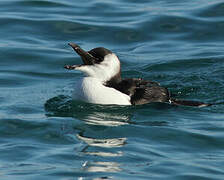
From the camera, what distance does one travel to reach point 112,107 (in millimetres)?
10086

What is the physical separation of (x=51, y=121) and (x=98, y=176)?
7.33ft

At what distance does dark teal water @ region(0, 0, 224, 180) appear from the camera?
8.00 metres

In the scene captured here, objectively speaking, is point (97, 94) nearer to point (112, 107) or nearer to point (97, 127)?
point (112, 107)

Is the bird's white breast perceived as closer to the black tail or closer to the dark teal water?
the dark teal water

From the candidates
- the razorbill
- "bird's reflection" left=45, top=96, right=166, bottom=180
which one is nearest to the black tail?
the razorbill

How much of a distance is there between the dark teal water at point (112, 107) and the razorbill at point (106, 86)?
13 centimetres

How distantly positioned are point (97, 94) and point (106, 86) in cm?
23

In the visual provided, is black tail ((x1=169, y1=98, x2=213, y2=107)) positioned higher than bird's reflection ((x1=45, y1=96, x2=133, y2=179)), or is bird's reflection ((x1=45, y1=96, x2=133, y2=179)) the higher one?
black tail ((x1=169, y1=98, x2=213, y2=107))

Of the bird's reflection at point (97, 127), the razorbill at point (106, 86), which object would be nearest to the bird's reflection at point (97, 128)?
the bird's reflection at point (97, 127)

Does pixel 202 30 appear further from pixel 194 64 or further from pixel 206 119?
pixel 206 119

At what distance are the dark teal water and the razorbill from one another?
0.13 meters

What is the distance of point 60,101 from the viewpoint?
10.8 m

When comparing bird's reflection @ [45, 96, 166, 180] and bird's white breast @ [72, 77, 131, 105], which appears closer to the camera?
bird's reflection @ [45, 96, 166, 180]

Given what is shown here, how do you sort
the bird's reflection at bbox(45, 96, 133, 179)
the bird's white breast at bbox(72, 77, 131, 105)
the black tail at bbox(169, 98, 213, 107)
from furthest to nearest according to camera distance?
the black tail at bbox(169, 98, 213, 107) → the bird's white breast at bbox(72, 77, 131, 105) → the bird's reflection at bbox(45, 96, 133, 179)
